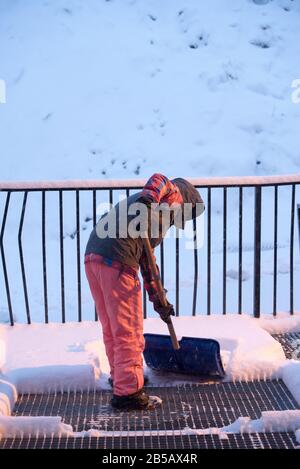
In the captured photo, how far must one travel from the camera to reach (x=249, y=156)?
18.9 meters

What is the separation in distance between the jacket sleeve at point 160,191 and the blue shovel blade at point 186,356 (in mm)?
1080

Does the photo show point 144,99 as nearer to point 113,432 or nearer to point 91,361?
point 91,361

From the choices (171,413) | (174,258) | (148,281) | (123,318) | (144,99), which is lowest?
(174,258)

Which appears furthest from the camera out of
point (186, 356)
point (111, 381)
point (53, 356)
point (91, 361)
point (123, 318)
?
point (53, 356)

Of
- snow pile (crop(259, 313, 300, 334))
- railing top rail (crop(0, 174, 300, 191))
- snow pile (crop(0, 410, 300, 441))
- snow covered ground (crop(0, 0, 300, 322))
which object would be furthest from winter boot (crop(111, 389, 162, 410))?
snow covered ground (crop(0, 0, 300, 322))

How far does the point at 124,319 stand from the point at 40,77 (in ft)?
56.9

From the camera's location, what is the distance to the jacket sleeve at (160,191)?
4.68 meters

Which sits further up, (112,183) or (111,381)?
(112,183)

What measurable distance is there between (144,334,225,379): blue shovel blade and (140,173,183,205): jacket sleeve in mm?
1080

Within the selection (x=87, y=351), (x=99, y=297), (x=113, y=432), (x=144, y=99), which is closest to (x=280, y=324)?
(x=87, y=351)

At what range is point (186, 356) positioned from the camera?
17.7 ft

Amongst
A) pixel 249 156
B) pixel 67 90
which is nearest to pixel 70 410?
pixel 249 156

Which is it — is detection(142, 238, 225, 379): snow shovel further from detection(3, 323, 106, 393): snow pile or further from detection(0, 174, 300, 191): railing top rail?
detection(0, 174, 300, 191): railing top rail

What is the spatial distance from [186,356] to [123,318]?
0.79 metres
